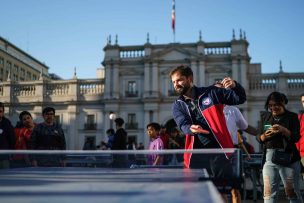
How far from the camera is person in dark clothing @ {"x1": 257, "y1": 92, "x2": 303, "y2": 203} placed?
391 centimetres

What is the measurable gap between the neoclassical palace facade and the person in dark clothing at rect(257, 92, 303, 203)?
28.4 meters

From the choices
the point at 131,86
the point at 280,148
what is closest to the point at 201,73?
the point at 131,86

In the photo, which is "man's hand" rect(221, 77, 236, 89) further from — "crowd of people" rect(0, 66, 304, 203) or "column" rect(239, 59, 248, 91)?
"column" rect(239, 59, 248, 91)

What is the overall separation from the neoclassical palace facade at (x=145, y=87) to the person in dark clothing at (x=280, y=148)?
2844 cm

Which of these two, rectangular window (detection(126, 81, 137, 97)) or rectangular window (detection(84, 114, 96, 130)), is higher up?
rectangular window (detection(126, 81, 137, 97))

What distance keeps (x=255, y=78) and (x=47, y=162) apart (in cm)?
3228

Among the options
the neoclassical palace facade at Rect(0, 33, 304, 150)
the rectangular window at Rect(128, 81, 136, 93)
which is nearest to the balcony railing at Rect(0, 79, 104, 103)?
the neoclassical palace facade at Rect(0, 33, 304, 150)

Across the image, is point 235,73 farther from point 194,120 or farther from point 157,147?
point 194,120

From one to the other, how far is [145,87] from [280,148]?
98.1ft

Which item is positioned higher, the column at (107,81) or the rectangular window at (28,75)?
the rectangular window at (28,75)

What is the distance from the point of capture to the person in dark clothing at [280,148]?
3910 mm

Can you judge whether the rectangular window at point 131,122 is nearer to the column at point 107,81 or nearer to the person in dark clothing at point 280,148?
the column at point 107,81

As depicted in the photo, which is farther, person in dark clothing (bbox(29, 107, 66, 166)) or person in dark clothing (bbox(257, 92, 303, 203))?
person in dark clothing (bbox(29, 107, 66, 166))

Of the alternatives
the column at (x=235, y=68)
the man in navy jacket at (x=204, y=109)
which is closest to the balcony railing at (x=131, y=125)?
the column at (x=235, y=68)
